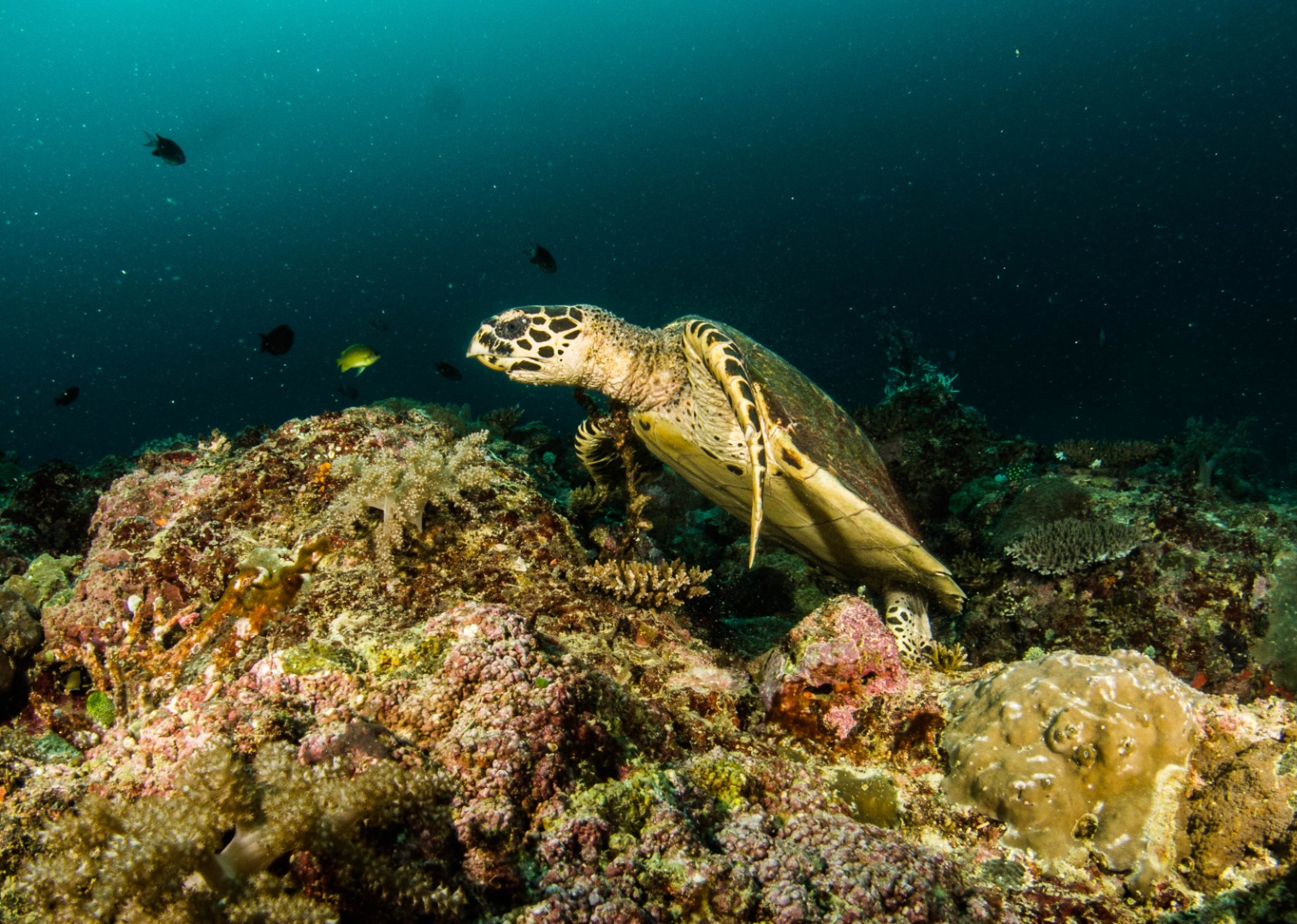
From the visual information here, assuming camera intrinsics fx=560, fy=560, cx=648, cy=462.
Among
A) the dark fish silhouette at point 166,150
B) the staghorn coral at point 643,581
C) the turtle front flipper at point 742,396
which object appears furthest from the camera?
the dark fish silhouette at point 166,150

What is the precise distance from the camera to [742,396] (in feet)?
10.4

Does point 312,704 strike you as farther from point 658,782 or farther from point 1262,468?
point 1262,468

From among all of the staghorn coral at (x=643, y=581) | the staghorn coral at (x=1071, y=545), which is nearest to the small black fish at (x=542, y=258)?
the staghorn coral at (x=643, y=581)

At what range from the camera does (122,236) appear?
117500 millimetres

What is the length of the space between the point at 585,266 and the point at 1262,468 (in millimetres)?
94119

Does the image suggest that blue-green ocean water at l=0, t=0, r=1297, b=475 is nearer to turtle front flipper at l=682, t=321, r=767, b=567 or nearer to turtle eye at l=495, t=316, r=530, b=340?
turtle eye at l=495, t=316, r=530, b=340

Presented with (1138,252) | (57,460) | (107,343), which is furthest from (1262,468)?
(107,343)

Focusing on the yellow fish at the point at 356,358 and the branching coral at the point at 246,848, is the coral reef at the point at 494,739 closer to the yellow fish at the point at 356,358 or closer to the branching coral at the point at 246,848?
the branching coral at the point at 246,848

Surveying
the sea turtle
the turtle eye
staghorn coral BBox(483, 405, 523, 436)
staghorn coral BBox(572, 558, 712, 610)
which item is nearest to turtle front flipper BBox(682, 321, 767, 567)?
the sea turtle

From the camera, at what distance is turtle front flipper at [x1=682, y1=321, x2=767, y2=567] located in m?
3.12

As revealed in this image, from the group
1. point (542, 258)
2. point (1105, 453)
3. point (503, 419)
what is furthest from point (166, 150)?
point (1105, 453)

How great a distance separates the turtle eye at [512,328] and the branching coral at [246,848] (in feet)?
9.39

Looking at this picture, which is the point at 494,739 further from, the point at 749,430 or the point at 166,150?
the point at 166,150

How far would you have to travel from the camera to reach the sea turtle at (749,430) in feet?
10.7
